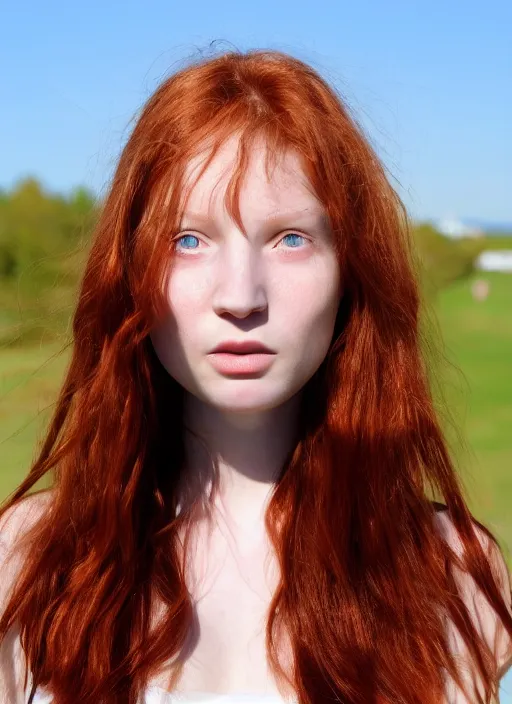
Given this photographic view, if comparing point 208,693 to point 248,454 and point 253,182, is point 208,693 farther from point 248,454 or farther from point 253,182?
point 253,182

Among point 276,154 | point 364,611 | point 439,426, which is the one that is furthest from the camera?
point 439,426

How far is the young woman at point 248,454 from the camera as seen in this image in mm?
1243

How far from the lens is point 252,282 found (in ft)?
3.93

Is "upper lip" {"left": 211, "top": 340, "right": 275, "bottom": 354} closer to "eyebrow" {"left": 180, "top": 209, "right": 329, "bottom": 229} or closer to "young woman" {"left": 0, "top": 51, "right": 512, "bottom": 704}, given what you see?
"young woman" {"left": 0, "top": 51, "right": 512, "bottom": 704}

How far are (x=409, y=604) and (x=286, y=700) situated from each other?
23 cm

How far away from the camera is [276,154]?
1.24 metres

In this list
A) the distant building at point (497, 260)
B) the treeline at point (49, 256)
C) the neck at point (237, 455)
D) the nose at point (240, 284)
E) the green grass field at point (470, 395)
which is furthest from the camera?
the distant building at point (497, 260)

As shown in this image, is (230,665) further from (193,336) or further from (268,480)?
(193,336)

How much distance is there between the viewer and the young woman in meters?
1.24

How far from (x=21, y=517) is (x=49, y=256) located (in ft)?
1.41

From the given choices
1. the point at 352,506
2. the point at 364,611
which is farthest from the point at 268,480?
the point at 364,611

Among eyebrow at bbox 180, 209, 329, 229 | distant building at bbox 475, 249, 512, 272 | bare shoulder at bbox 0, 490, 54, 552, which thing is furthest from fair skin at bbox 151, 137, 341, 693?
distant building at bbox 475, 249, 512, 272

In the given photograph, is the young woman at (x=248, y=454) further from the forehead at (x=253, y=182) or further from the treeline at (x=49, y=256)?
the treeline at (x=49, y=256)

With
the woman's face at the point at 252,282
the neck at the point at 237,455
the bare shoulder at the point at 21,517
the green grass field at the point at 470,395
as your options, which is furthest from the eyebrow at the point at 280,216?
the bare shoulder at the point at 21,517
